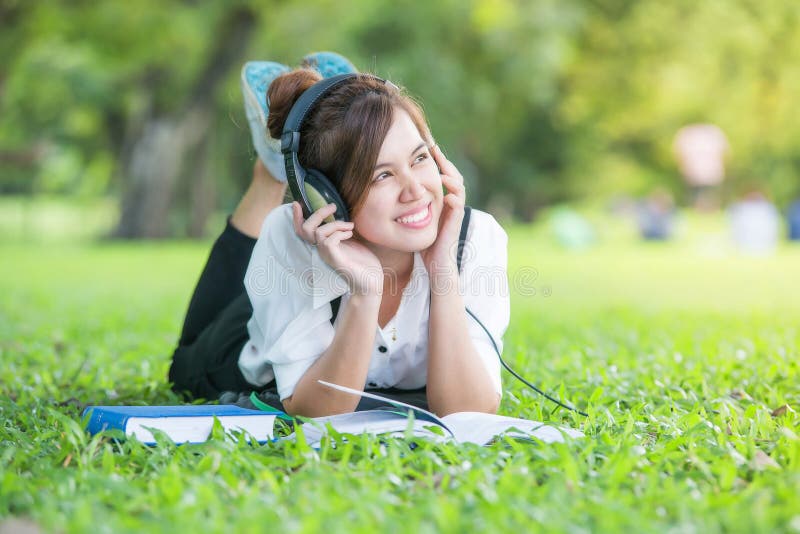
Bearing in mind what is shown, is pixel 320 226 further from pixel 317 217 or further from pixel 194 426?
pixel 194 426

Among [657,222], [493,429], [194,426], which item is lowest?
[657,222]

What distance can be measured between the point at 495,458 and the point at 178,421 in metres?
0.94

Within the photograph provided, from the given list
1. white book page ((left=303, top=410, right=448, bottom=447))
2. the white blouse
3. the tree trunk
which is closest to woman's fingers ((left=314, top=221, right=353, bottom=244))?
the white blouse

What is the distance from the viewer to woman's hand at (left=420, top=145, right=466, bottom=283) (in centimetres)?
284

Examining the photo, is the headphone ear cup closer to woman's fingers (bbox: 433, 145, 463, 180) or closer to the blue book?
woman's fingers (bbox: 433, 145, 463, 180)

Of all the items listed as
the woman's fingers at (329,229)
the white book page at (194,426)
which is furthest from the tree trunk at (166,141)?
the white book page at (194,426)

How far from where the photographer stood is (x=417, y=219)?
2.81 metres

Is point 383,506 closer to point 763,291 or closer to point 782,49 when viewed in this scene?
point 763,291

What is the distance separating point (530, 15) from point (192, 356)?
21170 mm

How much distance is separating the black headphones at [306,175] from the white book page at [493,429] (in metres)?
0.69

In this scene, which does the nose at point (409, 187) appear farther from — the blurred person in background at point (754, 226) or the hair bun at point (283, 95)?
→ the blurred person in background at point (754, 226)

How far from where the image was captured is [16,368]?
4.49m

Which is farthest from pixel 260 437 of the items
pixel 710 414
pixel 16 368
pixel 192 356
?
pixel 16 368

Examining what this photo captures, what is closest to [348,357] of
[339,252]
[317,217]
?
[339,252]
